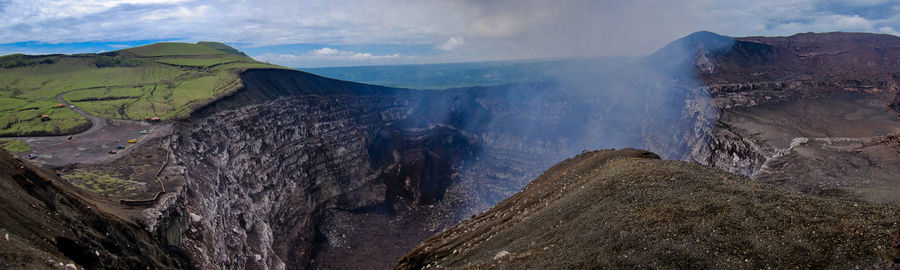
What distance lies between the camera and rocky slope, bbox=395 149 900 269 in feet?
50.1

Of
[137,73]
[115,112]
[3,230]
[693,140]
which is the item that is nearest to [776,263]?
[3,230]

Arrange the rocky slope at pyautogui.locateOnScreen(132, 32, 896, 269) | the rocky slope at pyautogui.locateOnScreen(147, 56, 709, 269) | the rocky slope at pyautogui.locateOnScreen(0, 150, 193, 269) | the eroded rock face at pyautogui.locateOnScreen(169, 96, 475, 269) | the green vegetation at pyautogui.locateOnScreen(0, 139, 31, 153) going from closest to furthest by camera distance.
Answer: the rocky slope at pyautogui.locateOnScreen(0, 150, 193, 269) < the green vegetation at pyautogui.locateOnScreen(0, 139, 31, 153) < the eroded rock face at pyautogui.locateOnScreen(169, 96, 475, 269) < the rocky slope at pyautogui.locateOnScreen(147, 56, 709, 269) < the rocky slope at pyautogui.locateOnScreen(132, 32, 896, 269)

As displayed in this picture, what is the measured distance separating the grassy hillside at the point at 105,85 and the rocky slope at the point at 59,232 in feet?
107

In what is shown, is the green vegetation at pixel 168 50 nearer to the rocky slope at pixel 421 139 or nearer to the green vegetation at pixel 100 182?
the rocky slope at pixel 421 139

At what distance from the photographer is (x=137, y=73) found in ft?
255

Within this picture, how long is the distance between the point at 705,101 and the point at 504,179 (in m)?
39.8

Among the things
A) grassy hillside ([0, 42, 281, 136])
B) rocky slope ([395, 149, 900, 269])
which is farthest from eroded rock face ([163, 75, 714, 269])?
rocky slope ([395, 149, 900, 269])

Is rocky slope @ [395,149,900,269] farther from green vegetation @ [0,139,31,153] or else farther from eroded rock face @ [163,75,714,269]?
green vegetation @ [0,139,31,153]

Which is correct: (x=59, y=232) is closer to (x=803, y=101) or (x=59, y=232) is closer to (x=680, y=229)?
(x=680, y=229)

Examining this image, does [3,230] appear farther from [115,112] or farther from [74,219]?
[115,112]

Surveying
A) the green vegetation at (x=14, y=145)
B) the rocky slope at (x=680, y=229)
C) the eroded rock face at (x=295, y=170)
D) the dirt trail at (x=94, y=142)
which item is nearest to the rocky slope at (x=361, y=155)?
the eroded rock face at (x=295, y=170)

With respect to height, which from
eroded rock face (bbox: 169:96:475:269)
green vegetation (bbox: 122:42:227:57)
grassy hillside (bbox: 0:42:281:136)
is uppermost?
green vegetation (bbox: 122:42:227:57)

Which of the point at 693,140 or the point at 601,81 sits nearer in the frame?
the point at 693,140

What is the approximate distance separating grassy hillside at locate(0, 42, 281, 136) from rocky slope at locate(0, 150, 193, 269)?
1279 inches
